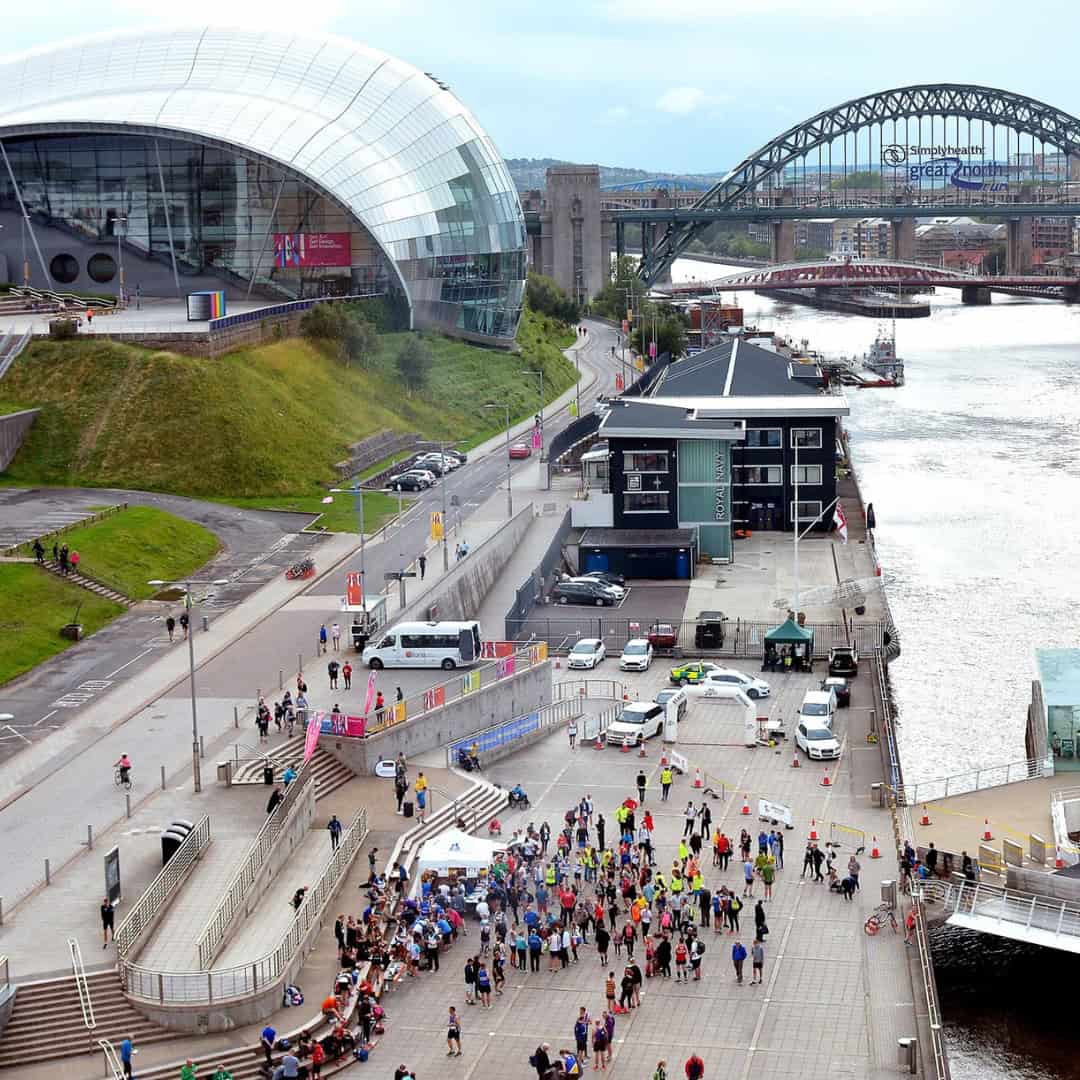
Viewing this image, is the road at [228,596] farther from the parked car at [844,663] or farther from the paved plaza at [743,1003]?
the parked car at [844,663]

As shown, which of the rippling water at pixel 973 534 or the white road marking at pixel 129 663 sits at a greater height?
the white road marking at pixel 129 663

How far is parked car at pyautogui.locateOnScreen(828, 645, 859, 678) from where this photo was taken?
187 feet

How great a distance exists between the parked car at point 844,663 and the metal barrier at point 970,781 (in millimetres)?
6571

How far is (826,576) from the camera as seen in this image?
2714 inches

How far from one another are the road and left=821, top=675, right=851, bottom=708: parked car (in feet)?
36.8

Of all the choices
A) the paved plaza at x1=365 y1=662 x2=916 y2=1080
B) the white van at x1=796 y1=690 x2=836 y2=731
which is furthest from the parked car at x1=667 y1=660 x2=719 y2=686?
the paved plaza at x1=365 y1=662 x2=916 y2=1080

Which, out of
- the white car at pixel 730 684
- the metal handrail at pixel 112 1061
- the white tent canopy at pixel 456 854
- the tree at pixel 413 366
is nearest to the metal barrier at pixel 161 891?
the metal handrail at pixel 112 1061

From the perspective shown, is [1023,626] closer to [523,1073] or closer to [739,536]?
[739,536]

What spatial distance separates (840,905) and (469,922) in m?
7.20

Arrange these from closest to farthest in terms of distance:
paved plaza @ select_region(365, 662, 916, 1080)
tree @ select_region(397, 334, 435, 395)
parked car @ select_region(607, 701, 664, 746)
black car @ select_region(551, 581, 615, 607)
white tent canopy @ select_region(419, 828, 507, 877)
Answer: paved plaza @ select_region(365, 662, 916, 1080), white tent canopy @ select_region(419, 828, 507, 877), parked car @ select_region(607, 701, 664, 746), black car @ select_region(551, 581, 615, 607), tree @ select_region(397, 334, 435, 395)

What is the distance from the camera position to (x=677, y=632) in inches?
2426

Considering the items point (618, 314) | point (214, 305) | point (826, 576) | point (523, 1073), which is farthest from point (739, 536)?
point (618, 314)

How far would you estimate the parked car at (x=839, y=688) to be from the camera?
5400 centimetres

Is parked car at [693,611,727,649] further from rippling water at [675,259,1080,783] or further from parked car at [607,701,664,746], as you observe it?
parked car at [607,701,664,746]
